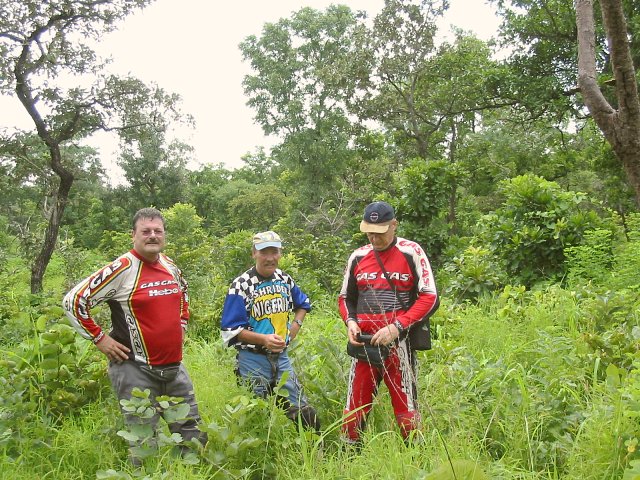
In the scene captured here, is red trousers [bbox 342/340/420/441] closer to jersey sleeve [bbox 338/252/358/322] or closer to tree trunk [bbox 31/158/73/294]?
jersey sleeve [bbox 338/252/358/322]

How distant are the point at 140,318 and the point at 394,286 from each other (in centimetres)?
151

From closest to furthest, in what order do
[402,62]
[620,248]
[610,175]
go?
[620,248], [610,175], [402,62]

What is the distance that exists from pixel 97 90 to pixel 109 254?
13.0ft

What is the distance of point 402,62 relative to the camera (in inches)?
636

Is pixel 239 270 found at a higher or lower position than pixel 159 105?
lower

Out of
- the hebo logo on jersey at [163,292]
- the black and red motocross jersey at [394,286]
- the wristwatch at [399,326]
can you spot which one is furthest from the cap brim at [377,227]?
the hebo logo on jersey at [163,292]

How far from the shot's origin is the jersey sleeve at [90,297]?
A: 9.58ft

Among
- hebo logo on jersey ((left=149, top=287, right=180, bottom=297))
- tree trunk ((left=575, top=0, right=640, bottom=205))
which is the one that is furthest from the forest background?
hebo logo on jersey ((left=149, top=287, right=180, bottom=297))

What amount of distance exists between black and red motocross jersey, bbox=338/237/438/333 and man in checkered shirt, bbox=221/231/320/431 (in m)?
0.48

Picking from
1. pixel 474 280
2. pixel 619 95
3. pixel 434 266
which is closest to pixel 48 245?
pixel 434 266

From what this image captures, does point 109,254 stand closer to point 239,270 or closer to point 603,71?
point 239,270

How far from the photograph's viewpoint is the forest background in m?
2.82

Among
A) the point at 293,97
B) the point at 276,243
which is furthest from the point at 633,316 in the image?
the point at 293,97

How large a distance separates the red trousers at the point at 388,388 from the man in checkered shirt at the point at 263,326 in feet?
0.97
